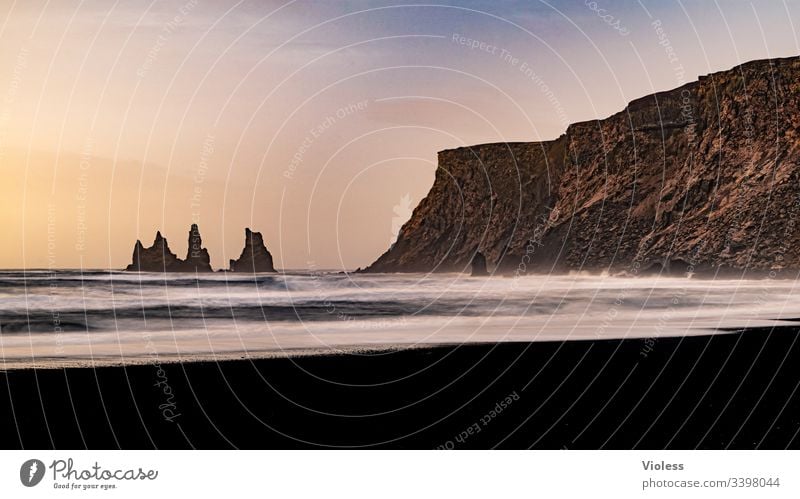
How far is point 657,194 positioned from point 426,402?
67095 millimetres

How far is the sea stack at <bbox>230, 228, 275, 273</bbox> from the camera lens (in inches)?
2023

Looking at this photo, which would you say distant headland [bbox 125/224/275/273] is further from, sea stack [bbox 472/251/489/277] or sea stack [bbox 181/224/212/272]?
sea stack [bbox 472/251/489/277]

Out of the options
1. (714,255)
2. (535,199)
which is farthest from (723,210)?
(535,199)

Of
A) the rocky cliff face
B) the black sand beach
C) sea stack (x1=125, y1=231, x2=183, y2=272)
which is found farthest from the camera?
the rocky cliff face

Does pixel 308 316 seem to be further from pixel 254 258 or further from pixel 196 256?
pixel 196 256

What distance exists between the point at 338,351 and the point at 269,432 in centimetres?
644

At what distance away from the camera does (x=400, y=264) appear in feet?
301

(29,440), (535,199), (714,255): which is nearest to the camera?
(29,440)

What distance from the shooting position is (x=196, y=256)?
60344 mm
